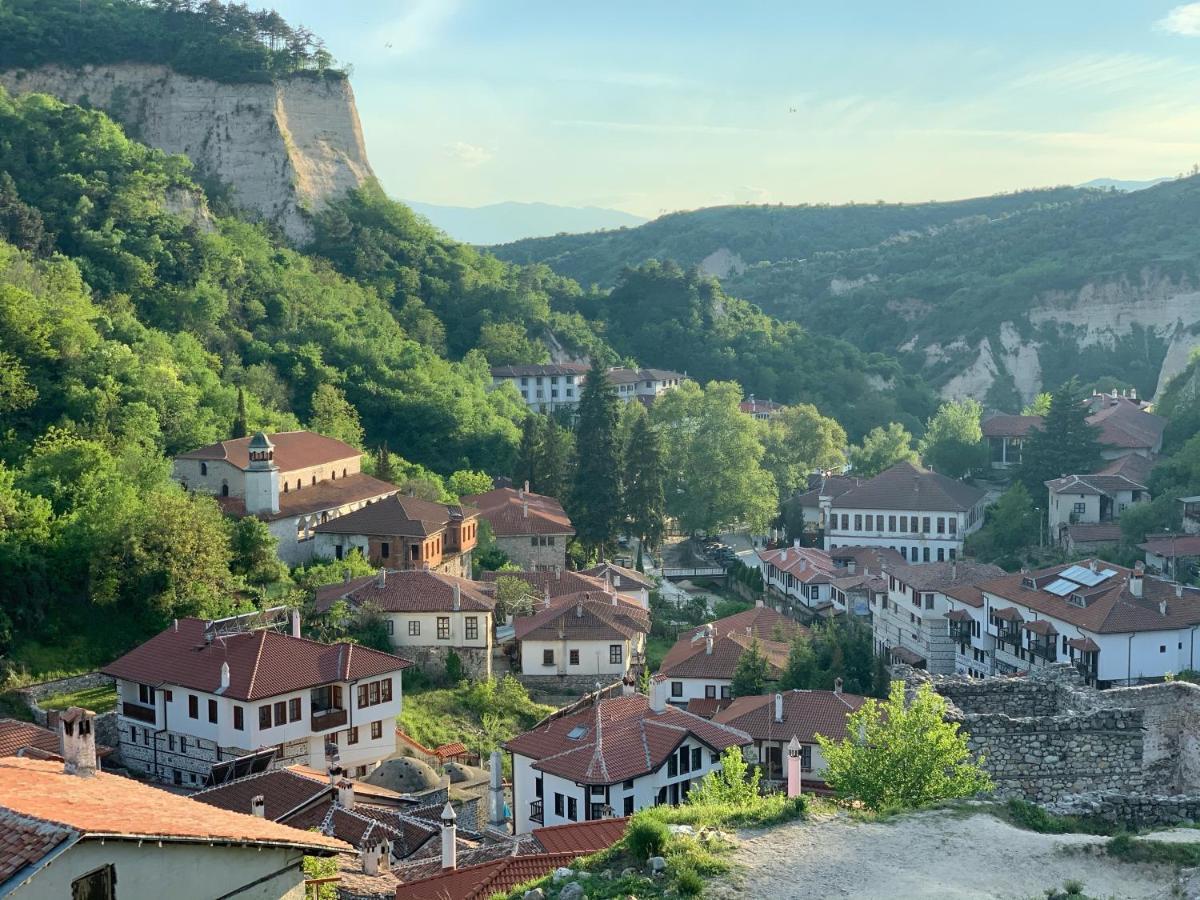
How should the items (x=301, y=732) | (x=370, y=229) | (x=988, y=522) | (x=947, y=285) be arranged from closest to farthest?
(x=301, y=732) < (x=988, y=522) < (x=370, y=229) < (x=947, y=285)

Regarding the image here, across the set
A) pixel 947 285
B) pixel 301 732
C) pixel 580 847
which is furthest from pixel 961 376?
pixel 580 847

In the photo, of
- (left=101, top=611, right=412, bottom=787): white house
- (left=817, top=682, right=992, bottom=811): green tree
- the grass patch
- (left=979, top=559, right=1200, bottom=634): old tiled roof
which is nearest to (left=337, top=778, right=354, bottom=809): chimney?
(left=101, top=611, right=412, bottom=787): white house

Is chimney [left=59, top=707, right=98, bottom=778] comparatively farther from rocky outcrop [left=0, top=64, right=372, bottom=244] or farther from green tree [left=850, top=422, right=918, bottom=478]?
rocky outcrop [left=0, top=64, right=372, bottom=244]

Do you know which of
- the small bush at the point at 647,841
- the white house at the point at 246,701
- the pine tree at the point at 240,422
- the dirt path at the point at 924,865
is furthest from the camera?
Answer: the pine tree at the point at 240,422

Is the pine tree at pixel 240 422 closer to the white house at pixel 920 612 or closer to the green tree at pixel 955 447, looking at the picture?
the white house at pixel 920 612

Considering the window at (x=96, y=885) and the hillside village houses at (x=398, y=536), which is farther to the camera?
the hillside village houses at (x=398, y=536)

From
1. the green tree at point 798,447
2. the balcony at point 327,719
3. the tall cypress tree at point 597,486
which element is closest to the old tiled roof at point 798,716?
the balcony at point 327,719

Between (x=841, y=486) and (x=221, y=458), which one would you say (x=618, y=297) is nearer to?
(x=841, y=486)
